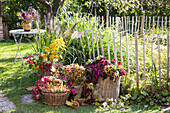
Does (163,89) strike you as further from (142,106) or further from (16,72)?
(16,72)

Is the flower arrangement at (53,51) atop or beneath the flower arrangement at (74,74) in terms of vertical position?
atop

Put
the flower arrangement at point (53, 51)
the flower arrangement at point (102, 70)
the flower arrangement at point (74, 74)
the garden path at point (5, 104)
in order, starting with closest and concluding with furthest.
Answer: the garden path at point (5, 104)
the flower arrangement at point (102, 70)
the flower arrangement at point (74, 74)
the flower arrangement at point (53, 51)

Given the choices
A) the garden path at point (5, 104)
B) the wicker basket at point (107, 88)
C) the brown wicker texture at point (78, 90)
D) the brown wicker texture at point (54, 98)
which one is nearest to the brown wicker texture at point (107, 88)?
the wicker basket at point (107, 88)

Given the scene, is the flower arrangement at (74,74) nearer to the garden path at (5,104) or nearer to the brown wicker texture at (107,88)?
the brown wicker texture at (107,88)

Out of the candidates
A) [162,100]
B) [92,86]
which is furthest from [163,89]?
[92,86]

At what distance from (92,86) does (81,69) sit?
12.9 inches

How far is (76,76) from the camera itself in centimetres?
363

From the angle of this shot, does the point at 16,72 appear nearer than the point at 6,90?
No

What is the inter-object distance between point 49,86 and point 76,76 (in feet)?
1.50

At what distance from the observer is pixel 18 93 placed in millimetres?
3900

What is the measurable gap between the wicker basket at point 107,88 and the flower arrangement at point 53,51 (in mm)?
898

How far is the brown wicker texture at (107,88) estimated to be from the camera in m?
3.66

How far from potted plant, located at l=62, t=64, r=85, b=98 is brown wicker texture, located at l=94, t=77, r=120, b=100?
0.90ft

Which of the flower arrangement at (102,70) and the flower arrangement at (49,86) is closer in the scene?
the flower arrangement at (49,86)
